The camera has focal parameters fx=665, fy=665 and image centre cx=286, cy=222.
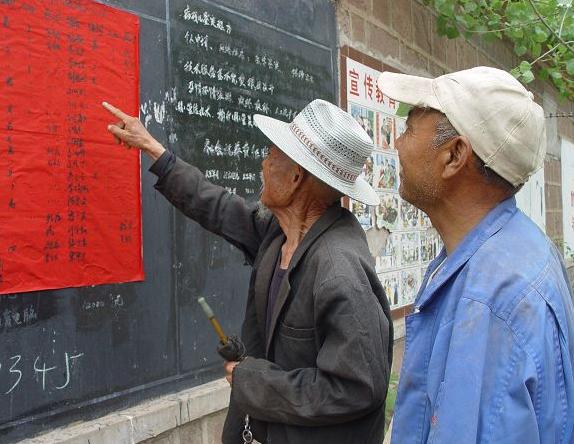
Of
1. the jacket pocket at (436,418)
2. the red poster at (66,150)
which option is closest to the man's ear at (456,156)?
the jacket pocket at (436,418)

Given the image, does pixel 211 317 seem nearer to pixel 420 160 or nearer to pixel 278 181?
pixel 278 181

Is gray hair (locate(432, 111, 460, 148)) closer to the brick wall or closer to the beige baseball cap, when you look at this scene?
Answer: the beige baseball cap

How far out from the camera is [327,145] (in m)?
2.16

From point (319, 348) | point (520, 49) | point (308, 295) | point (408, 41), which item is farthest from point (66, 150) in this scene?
point (520, 49)

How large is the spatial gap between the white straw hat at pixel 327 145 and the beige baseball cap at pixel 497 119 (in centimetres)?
68

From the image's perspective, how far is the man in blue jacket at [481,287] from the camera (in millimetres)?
1265

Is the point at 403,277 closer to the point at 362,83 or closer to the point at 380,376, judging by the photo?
the point at 362,83

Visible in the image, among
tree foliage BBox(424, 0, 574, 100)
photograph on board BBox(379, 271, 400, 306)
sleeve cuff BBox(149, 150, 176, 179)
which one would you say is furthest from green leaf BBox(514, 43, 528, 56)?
sleeve cuff BBox(149, 150, 176, 179)

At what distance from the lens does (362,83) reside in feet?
14.9

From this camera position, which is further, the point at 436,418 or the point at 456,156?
the point at 456,156

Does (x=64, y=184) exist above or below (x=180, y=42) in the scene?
below

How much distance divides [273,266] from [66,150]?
907 mm

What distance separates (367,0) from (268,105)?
60.9 inches

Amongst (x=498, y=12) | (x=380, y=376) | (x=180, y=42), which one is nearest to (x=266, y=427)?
(x=380, y=376)
